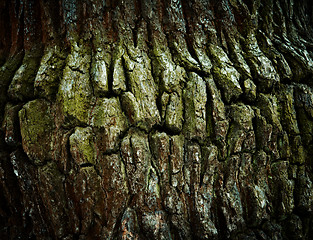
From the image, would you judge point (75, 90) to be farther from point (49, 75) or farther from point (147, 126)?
point (147, 126)

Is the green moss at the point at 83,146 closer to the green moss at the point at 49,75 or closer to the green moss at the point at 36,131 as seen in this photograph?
the green moss at the point at 36,131

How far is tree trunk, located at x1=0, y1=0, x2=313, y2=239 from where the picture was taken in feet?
4.60

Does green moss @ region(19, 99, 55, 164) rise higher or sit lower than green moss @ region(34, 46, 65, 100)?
lower

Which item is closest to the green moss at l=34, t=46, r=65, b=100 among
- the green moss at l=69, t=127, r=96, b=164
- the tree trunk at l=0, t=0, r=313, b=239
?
the tree trunk at l=0, t=0, r=313, b=239

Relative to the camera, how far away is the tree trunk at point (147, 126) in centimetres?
140

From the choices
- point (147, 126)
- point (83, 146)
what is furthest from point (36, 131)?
point (147, 126)

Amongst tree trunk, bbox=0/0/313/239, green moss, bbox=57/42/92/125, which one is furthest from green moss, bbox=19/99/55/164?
green moss, bbox=57/42/92/125

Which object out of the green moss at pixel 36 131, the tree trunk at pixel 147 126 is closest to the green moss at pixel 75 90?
the tree trunk at pixel 147 126

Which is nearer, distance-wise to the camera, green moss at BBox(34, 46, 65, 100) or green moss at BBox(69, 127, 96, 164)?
green moss at BBox(69, 127, 96, 164)

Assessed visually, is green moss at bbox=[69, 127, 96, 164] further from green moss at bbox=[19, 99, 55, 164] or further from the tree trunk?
green moss at bbox=[19, 99, 55, 164]

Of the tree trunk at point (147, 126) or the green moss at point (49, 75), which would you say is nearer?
the tree trunk at point (147, 126)

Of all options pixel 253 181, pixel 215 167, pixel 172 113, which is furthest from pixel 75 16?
pixel 253 181

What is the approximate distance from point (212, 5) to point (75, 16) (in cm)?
102

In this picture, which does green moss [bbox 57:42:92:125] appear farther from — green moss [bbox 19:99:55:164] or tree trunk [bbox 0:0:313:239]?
green moss [bbox 19:99:55:164]
